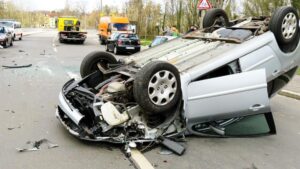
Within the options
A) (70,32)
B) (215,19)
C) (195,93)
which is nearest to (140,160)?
(195,93)

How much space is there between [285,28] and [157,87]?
2288 mm

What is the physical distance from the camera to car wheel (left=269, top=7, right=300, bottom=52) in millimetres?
5859

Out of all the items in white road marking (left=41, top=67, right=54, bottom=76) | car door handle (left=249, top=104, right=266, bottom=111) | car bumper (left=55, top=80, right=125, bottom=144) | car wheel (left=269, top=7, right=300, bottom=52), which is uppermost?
car wheel (left=269, top=7, right=300, bottom=52)

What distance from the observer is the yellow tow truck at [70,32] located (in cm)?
3338

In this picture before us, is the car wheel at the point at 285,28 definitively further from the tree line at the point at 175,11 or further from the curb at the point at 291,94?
the tree line at the point at 175,11

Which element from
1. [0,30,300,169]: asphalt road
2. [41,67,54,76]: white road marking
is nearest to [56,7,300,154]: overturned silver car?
[0,30,300,169]: asphalt road

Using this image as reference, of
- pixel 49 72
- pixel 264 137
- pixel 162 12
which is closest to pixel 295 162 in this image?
pixel 264 137

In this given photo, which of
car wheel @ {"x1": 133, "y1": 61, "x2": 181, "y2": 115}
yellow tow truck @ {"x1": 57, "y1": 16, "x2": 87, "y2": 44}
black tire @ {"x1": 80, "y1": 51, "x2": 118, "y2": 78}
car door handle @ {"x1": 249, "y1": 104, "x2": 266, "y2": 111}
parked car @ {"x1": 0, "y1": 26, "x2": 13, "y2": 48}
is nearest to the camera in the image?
car wheel @ {"x1": 133, "y1": 61, "x2": 181, "y2": 115}

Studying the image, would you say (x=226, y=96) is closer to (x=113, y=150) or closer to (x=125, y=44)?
(x=113, y=150)

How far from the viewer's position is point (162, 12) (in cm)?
3938

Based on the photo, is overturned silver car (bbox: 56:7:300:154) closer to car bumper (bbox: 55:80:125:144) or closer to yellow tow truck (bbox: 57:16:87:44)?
car bumper (bbox: 55:80:125:144)

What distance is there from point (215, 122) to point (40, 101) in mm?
4189

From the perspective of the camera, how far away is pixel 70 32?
1319 inches

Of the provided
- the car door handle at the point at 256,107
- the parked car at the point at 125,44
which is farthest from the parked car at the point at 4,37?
the car door handle at the point at 256,107
